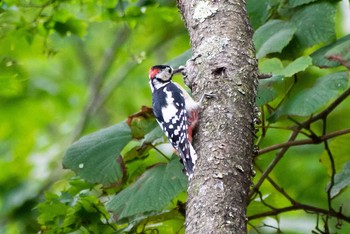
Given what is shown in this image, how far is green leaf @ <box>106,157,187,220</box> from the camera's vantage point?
3.65 m

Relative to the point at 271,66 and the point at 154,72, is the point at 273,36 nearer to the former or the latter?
the point at 271,66

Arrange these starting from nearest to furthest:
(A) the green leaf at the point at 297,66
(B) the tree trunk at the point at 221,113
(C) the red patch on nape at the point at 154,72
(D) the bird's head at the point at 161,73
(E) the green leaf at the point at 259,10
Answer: (B) the tree trunk at the point at 221,113, (A) the green leaf at the point at 297,66, (E) the green leaf at the point at 259,10, (D) the bird's head at the point at 161,73, (C) the red patch on nape at the point at 154,72

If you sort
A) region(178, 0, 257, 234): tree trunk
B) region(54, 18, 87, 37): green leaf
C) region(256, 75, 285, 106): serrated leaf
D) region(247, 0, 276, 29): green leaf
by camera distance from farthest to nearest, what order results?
1. region(54, 18, 87, 37): green leaf
2. region(247, 0, 276, 29): green leaf
3. region(256, 75, 285, 106): serrated leaf
4. region(178, 0, 257, 234): tree trunk

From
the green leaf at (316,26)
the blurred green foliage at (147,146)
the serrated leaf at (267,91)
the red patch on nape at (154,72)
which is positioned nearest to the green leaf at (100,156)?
the blurred green foliage at (147,146)

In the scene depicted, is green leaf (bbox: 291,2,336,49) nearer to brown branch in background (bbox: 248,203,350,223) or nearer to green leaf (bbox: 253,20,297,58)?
green leaf (bbox: 253,20,297,58)

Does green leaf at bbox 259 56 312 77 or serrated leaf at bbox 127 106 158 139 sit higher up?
green leaf at bbox 259 56 312 77

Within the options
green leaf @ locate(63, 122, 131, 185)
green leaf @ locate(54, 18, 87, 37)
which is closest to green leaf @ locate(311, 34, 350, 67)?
green leaf @ locate(63, 122, 131, 185)

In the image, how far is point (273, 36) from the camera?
13.1ft

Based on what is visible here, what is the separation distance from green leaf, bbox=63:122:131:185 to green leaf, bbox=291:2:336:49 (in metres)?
1.02

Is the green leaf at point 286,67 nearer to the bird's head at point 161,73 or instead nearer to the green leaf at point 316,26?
the green leaf at point 316,26

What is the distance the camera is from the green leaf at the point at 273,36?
387 centimetres

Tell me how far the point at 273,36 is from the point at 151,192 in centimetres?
102

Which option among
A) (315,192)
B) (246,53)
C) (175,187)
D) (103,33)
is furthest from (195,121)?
(103,33)

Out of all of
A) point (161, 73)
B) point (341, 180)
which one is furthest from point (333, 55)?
point (161, 73)
